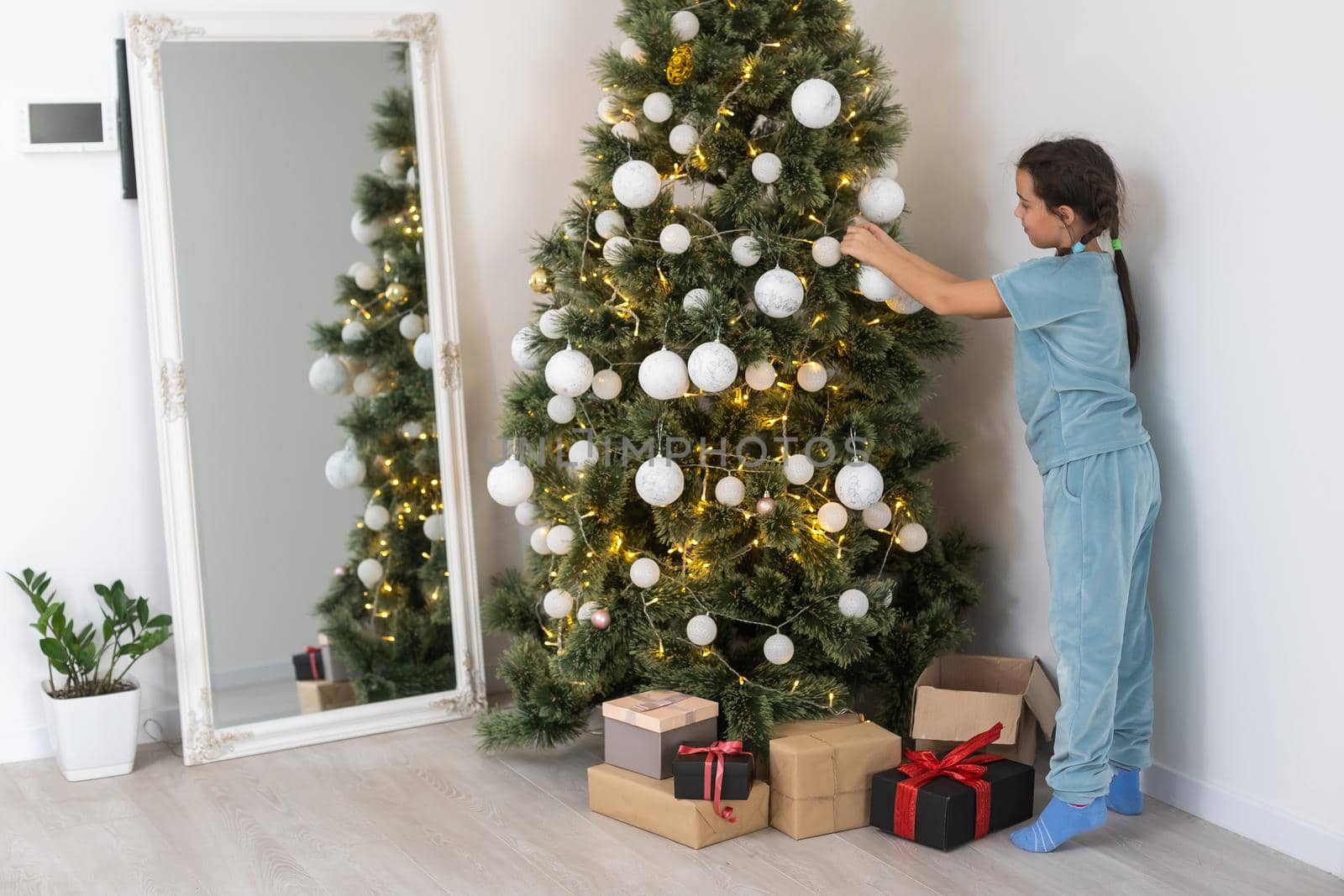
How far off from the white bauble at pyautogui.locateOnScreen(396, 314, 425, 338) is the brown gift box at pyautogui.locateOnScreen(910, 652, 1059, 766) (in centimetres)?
149

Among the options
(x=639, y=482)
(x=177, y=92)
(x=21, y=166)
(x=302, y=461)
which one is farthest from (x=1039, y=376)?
(x=21, y=166)

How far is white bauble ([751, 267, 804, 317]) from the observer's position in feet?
8.45

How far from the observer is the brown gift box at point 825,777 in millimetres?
2549

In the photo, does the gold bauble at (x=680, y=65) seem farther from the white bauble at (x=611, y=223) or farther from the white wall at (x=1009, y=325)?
the white wall at (x=1009, y=325)

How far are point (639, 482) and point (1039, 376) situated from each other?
2.66 feet

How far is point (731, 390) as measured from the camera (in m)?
2.78

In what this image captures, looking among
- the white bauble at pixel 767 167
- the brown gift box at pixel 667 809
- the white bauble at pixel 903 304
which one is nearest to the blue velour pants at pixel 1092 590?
the white bauble at pixel 903 304

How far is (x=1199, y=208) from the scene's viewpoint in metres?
2.49

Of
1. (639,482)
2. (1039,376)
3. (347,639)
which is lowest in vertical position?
(347,639)

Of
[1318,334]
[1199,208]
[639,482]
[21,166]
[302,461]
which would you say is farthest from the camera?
[302,461]

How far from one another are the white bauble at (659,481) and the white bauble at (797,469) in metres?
0.22

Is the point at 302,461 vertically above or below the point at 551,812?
above

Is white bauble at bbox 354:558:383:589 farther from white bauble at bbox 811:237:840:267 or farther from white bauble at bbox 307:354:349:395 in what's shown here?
white bauble at bbox 811:237:840:267

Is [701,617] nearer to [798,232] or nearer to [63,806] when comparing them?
[798,232]
